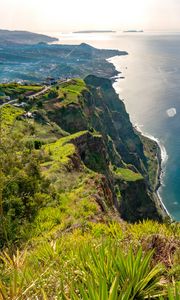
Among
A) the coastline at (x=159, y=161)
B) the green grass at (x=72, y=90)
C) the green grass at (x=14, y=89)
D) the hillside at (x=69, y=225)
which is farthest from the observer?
the coastline at (x=159, y=161)

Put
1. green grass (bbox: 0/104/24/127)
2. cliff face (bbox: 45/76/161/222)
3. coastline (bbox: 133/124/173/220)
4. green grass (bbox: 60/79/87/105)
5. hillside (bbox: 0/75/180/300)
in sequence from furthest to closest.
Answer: coastline (bbox: 133/124/173/220) → green grass (bbox: 60/79/87/105) → green grass (bbox: 0/104/24/127) → cliff face (bbox: 45/76/161/222) → hillside (bbox: 0/75/180/300)

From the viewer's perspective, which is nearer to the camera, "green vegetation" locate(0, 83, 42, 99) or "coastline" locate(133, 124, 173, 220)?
"green vegetation" locate(0, 83, 42, 99)

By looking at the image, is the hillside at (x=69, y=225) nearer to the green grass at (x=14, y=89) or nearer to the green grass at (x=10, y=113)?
the green grass at (x=10, y=113)

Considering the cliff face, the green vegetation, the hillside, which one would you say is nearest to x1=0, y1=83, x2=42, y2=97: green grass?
the green vegetation

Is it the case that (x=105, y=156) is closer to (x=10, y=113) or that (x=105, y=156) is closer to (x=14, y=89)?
(x=10, y=113)

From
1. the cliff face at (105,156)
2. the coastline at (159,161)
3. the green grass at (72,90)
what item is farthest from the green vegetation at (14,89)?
the coastline at (159,161)

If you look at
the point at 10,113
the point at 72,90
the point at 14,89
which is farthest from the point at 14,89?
the point at 10,113

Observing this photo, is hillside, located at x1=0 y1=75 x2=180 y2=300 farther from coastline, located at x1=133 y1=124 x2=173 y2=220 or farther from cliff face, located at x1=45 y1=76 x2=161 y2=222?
coastline, located at x1=133 y1=124 x2=173 y2=220

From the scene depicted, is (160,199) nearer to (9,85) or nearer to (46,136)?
(9,85)
